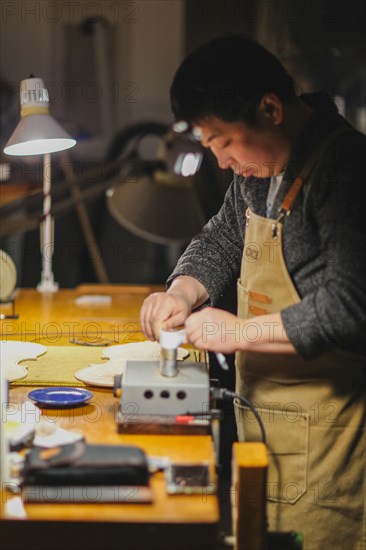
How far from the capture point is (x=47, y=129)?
9.60 feet

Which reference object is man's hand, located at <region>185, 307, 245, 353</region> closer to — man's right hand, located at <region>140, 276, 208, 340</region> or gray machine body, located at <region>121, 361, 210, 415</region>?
gray machine body, located at <region>121, 361, 210, 415</region>

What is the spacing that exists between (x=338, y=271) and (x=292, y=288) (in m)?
Answer: 0.25

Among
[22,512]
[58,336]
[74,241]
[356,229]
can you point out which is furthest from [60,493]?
[74,241]

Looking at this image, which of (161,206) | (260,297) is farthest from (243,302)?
(161,206)

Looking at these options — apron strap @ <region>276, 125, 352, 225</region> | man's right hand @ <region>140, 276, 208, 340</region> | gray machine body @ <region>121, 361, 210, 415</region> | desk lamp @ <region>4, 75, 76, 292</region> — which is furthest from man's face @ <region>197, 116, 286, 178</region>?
desk lamp @ <region>4, 75, 76, 292</region>

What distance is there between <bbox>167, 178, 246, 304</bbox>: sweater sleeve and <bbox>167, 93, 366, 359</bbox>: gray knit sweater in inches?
9.4

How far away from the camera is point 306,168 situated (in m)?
2.10

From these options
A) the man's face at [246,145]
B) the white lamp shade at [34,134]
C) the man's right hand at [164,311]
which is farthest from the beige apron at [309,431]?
the white lamp shade at [34,134]

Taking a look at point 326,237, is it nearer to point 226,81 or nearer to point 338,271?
point 338,271

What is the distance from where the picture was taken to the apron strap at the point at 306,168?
2.08 m

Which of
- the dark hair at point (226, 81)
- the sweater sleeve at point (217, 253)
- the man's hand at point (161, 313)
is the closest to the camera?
the dark hair at point (226, 81)

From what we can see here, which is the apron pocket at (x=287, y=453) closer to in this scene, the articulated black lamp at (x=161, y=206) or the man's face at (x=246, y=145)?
the man's face at (x=246, y=145)

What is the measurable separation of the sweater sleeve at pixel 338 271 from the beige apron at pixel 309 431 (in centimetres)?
18

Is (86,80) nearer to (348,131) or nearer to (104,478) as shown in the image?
(348,131)
